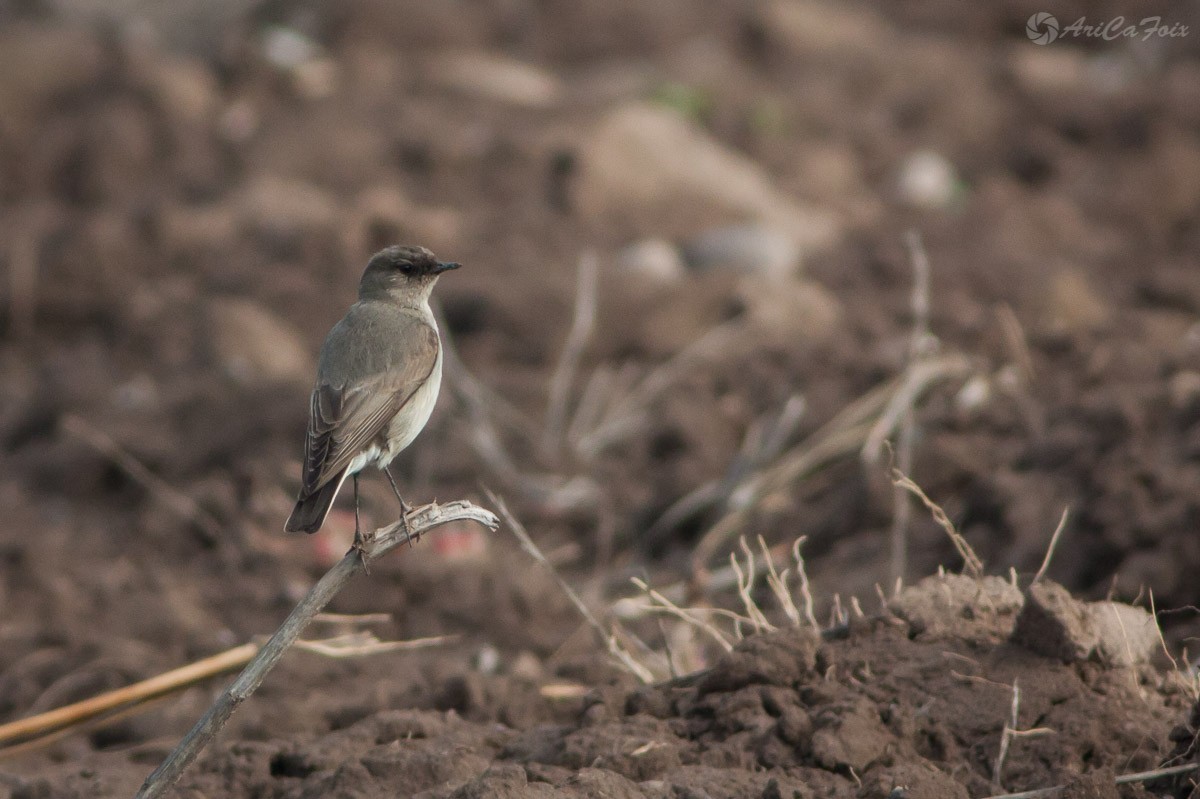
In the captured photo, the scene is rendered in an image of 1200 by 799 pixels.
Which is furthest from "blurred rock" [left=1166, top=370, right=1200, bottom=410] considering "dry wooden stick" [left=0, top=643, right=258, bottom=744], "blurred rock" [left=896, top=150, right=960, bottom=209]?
"blurred rock" [left=896, top=150, right=960, bottom=209]

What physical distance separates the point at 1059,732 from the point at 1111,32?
1472 cm

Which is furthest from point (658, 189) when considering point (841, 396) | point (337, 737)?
point (337, 737)

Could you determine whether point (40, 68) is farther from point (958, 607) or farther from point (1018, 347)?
point (958, 607)

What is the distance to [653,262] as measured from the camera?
11703 mm

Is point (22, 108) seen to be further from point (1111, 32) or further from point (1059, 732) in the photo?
point (1059, 732)

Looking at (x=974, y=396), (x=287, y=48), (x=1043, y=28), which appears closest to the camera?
(x=974, y=396)

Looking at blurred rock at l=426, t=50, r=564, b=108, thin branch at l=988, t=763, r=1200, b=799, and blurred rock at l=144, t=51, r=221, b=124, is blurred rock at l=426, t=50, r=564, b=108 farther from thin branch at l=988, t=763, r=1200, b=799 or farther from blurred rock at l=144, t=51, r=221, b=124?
thin branch at l=988, t=763, r=1200, b=799

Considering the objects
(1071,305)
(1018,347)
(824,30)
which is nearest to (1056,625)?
(1018,347)

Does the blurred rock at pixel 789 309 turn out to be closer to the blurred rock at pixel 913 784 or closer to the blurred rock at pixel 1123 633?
the blurred rock at pixel 1123 633

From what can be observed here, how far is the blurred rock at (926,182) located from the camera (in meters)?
13.9

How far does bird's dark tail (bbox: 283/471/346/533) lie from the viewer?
446 centimetres

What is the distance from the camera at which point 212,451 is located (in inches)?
381

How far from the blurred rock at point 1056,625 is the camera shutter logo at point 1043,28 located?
47.1 feet

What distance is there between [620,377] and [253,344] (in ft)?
9.08
